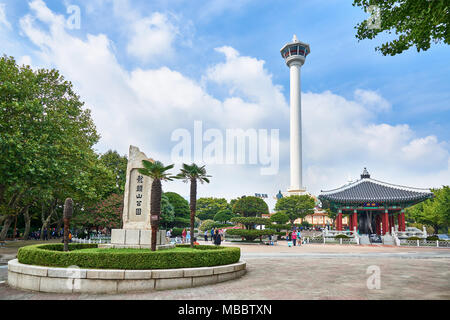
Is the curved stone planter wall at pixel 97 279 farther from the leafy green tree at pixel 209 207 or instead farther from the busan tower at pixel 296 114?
the busan tower at pixel 296 114

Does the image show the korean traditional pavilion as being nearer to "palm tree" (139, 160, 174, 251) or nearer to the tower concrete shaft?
"palm tree" (139, 160, 174, 251)

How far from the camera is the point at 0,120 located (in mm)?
18781

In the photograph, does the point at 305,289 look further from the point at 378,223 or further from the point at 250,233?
the point at 378,223

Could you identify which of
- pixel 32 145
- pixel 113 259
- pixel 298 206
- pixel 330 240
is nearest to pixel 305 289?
pixel 113 259

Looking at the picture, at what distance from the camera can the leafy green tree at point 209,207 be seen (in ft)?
258

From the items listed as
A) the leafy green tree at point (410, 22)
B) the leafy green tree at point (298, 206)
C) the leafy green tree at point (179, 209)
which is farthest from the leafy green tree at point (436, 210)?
the leafy green tree at point (410, 22)

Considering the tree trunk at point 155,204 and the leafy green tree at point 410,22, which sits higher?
the leafy green tree at point 410,22

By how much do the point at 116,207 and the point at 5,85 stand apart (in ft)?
64.0

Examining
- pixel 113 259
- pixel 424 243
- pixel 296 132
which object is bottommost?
pixel 424 243

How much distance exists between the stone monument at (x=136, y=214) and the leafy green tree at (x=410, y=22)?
11.9 meters

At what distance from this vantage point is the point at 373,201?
42.3 meters

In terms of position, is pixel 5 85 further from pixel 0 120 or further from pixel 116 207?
pixel 116 207

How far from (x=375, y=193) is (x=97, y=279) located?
43642 millimetres
